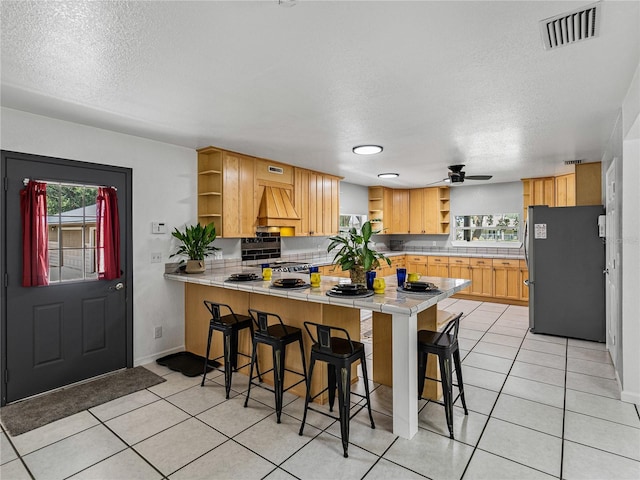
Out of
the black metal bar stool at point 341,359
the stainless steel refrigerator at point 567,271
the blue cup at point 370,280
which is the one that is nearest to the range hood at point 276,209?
the blue cup at point 370,280

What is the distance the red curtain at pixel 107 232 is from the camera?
3.50 meters

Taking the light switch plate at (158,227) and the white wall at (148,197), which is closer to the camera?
the white wall at (148,197)

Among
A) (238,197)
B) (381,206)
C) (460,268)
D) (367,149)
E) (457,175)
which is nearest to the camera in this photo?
(367,149)

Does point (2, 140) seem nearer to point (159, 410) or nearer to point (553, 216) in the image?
point (159, 410)

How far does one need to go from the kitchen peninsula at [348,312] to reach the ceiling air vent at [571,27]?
168cm

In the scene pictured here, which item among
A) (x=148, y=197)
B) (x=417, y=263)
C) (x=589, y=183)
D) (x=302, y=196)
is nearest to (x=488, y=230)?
(x=417, y=263)

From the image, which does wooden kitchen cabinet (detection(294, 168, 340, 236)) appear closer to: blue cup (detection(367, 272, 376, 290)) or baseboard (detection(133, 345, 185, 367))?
baseboard (detection(133, 345, 185, 367))

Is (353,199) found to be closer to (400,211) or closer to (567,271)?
(400,211)

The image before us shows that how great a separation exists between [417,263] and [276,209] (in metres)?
3.99

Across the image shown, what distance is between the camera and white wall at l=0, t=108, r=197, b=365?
3.30 m

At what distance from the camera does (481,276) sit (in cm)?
692

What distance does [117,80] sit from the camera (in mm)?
2385

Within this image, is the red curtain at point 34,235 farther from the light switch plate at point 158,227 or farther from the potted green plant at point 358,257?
the potted green plant at point 358,257

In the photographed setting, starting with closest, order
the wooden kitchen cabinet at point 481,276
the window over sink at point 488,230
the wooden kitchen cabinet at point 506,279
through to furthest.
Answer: the wooden kitchen cabinet at point 506,279 < the wooden kitchen cabinet at point 481,276 < the window over sink at point 488,230
